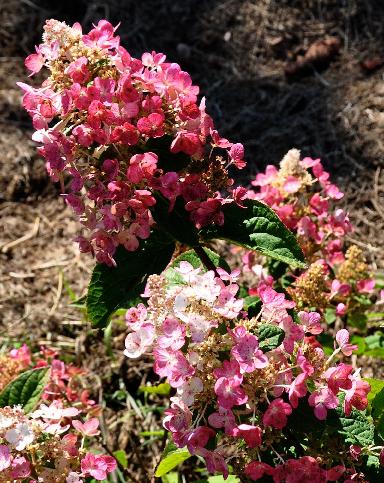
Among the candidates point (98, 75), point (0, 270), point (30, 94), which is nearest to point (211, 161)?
point (98, 75)

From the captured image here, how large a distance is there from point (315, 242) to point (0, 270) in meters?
1.53

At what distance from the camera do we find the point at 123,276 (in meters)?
1.66

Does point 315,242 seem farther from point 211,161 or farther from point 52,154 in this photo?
point 52,154

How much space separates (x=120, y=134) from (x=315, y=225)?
0.87m

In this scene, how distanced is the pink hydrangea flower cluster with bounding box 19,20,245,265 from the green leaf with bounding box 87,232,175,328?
0.11 m

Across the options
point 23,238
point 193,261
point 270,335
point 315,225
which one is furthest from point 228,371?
point 23,238

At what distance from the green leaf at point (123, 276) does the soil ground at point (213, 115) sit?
85cm

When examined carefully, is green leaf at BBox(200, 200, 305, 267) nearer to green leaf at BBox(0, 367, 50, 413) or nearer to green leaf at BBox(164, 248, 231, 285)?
green leaf at BBox(164, 248, 231, 285)

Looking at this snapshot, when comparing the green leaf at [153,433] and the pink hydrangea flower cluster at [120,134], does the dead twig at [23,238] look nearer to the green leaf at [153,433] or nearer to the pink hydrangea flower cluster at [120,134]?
the green leaf at [153,433]

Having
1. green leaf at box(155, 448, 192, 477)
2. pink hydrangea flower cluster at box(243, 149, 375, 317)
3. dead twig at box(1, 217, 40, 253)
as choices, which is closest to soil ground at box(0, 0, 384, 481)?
dead twig at box(1, 217, 40, 253)

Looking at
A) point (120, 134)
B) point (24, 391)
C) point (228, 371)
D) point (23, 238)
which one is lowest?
point (23, 238)

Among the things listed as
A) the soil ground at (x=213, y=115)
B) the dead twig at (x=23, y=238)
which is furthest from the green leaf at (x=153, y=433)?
the dead twig at (x=23, y=238)

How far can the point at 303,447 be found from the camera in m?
1.55

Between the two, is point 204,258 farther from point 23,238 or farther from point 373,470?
point 23,238
